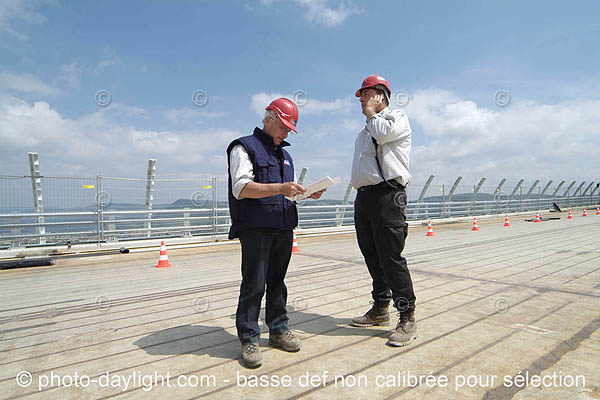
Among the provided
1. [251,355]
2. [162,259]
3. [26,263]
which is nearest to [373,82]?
[251,355]

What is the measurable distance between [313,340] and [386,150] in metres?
1.55

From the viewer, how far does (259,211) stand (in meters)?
2.35

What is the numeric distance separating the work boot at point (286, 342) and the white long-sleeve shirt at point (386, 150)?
1.27 metres

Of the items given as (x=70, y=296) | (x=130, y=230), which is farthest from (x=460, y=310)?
(x=130, y=230)

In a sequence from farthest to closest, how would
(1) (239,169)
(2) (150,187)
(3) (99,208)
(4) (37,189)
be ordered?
(2) (150,187) → (3) (99,208) → (4) (37,189) → (1) (239,169)

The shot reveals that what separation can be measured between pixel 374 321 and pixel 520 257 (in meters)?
4.82

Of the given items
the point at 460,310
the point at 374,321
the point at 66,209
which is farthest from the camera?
the point at 66,209

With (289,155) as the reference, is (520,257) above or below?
below

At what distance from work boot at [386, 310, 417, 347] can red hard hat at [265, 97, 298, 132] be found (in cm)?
163

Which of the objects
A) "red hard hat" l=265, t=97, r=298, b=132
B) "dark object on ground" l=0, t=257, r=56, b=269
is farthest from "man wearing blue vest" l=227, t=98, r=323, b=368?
"dark object on ground" l=0, t=257, r=56, b=269

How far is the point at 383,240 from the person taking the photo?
2.68 meters

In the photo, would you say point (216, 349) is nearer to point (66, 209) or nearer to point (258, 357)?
point (258, 357)

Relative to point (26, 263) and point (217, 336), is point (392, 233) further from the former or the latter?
point (26, 263)

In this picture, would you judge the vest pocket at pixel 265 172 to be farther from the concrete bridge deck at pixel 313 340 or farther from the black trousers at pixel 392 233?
the concrete bridge deck at pixel 313 340
